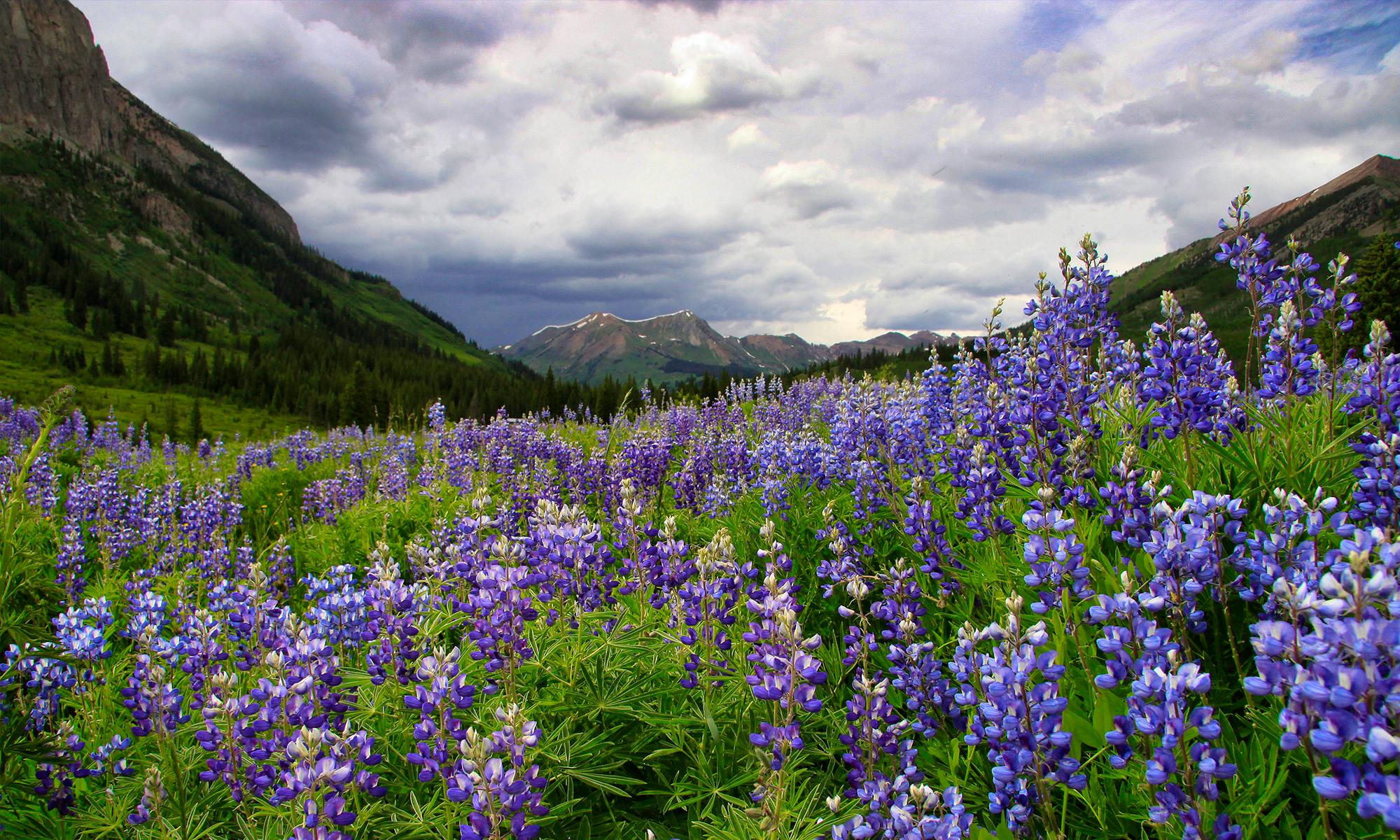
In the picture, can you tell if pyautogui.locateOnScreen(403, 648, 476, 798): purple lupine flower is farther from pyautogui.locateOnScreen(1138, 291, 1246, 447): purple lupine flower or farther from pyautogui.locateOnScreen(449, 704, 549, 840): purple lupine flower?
pyautogui.locateOnScreen(1138, 291, 1246, 447): purple lupine flower

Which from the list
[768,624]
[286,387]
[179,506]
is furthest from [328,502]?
[286,387]

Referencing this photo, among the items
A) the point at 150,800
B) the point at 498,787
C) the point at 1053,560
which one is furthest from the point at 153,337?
the point at 1053,560

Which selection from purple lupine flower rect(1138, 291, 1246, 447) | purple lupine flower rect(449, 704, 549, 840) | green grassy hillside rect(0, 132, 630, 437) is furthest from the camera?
green grassy hillside rect(0, 132, 630, 437)

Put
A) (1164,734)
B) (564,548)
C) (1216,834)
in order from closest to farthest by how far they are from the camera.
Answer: (1164,734) < (1216,834) < (564,548)

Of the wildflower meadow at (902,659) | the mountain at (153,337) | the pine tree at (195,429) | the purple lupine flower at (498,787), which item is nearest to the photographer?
the purple lupine flower at (498,787)

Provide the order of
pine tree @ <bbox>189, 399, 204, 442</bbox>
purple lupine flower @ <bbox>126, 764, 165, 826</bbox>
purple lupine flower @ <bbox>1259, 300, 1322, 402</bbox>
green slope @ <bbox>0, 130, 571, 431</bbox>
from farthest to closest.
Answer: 1. green slope @ <bbox>0, 130, 571, 431</bbox>
2. pine tree @ <bbox>189, 399, 204, 442</bbox>
3. purple lupine flower @ <bbox>1259, 300, 1322, 402</bbox>
4. purple lupine flower @ <bbox>126, 764, 165, 826</bbox>

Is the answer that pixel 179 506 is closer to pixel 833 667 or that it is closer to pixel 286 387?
pixel 833 667

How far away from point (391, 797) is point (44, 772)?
179 centimetres

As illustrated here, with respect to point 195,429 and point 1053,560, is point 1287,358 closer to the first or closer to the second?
point 1053,560

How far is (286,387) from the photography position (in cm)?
9800

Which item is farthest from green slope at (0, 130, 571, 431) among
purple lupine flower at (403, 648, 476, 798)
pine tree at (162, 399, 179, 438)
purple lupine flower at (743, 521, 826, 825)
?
purple lupine flower at (743, 521, 826, 825)

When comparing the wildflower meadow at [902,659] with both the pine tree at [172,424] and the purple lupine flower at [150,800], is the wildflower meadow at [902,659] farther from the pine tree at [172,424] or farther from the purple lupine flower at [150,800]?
the pine tree at [172,424]

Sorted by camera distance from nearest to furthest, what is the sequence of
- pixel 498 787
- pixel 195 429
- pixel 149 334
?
1. pixel 498 787
2. pixel 195 429
3. pixel 149 334

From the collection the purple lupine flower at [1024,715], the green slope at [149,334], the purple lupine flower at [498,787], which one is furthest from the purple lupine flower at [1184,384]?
the green slope at [149,334]
